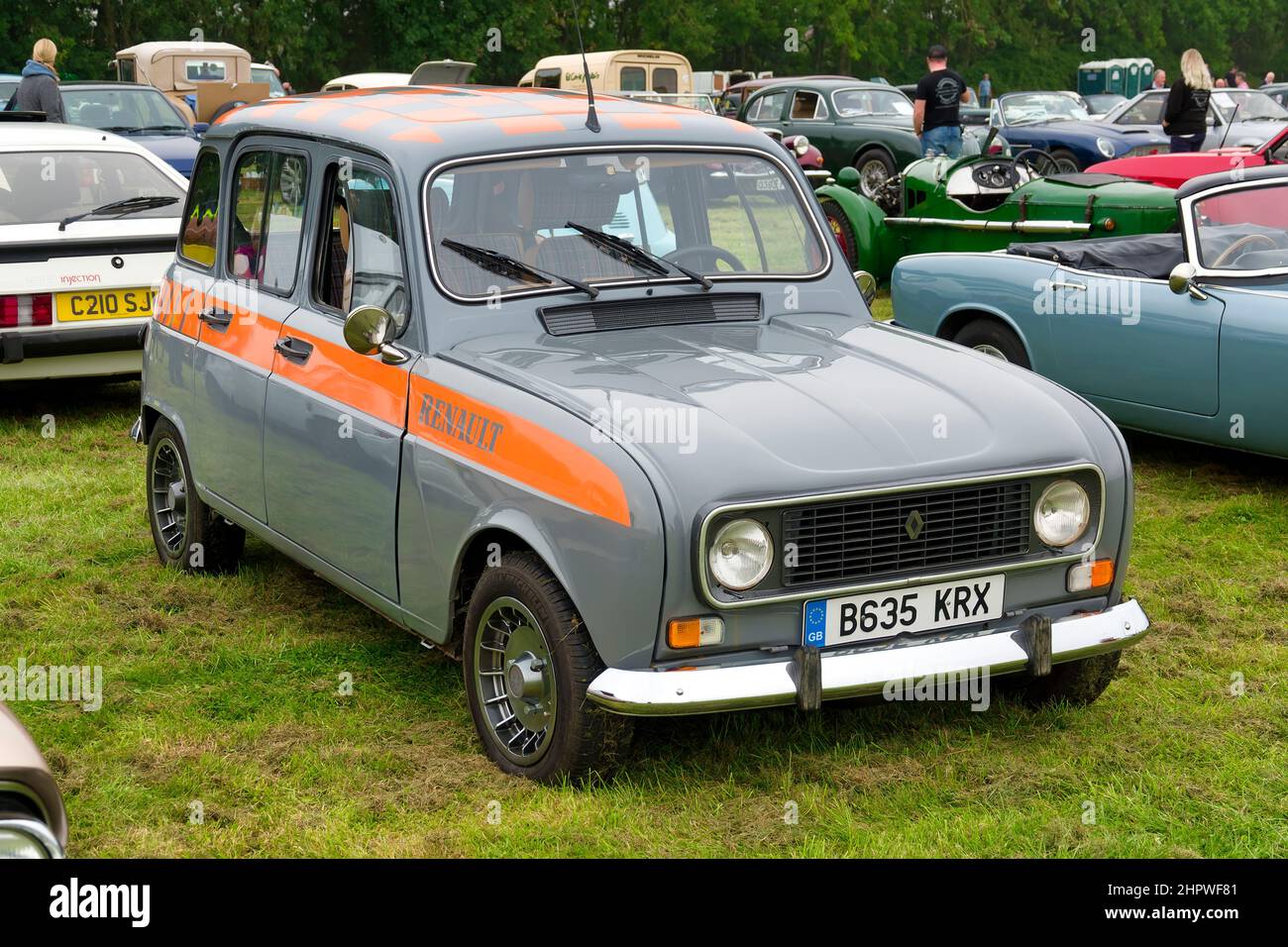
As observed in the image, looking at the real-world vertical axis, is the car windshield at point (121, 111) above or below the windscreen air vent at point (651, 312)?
above

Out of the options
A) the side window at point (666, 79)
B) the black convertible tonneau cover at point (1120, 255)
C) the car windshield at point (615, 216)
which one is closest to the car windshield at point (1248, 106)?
the side window at point (666, 79)

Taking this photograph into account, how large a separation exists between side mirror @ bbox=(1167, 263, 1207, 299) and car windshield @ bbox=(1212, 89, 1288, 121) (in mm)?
14874

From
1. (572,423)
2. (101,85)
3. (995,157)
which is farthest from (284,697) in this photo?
(101,85)

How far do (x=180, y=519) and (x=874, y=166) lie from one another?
1480cm

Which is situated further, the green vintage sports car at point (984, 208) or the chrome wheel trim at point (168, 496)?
the green vintage sports car at point (984, 208)

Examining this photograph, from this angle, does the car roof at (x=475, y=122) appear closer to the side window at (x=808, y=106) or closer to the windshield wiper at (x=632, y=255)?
the windshield wiper at (x=632, y=255)

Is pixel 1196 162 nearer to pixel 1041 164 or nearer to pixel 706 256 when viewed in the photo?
pixel 1041 164

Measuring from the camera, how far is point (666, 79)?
30422mm

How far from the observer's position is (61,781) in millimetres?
4449

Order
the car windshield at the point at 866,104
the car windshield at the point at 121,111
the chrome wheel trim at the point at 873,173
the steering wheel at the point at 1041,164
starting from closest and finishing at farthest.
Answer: the steering wheel at the point at 1041,164
the car windshield at the point at 121,111
the chrome wheel trim at the point at 873,173
the car windshield at the point at 866,104

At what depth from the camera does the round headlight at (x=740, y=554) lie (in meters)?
3.86

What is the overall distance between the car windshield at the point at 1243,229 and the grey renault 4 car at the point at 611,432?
2932 mm

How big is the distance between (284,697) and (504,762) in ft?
3.47

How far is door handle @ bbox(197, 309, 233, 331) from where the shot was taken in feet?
18.8
